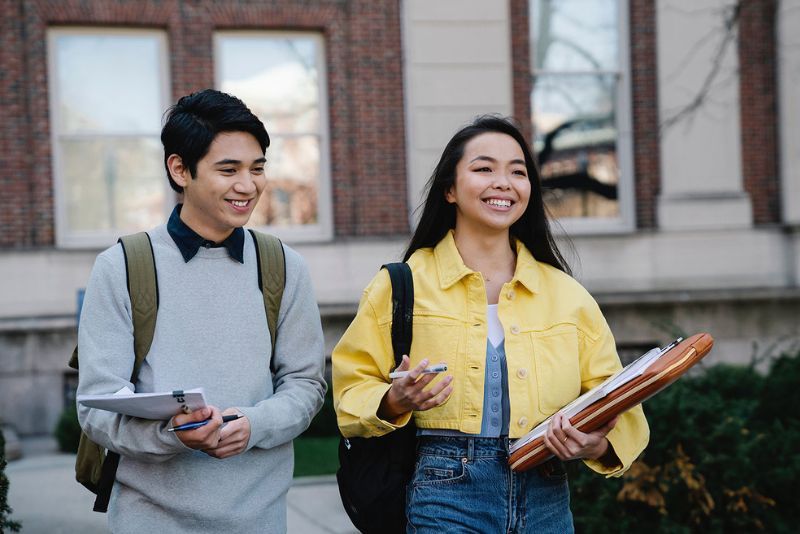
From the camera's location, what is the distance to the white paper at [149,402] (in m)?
2.33

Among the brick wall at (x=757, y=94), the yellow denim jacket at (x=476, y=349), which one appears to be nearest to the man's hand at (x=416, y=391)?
the yellow denim jacket at (x=476, y=349)

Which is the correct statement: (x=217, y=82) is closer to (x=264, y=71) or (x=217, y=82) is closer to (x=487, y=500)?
(x=264, y=71)

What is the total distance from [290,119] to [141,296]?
857cm

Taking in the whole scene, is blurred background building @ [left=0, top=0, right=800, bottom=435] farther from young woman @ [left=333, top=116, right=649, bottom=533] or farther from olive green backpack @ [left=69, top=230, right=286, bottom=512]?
olive green backpack @ [left=69, top=230, right=286, bottom=512]

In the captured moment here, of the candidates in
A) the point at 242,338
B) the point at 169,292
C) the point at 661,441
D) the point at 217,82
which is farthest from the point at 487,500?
the point at 217,82

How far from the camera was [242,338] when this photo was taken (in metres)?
2.76

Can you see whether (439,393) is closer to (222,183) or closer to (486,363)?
(486,363)

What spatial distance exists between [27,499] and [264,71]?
594 centimetres

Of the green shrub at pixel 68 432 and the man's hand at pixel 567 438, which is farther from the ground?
the man's hand at pixel 567 438

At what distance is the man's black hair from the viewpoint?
2.77m

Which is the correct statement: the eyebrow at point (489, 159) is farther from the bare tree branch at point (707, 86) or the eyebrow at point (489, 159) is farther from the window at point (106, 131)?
the bare tree branch at point (707, 86)

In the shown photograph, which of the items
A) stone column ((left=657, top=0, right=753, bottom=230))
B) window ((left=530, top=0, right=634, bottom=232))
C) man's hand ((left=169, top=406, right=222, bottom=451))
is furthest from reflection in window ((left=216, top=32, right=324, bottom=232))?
Result: man's hand ((left=169, top=406, right=222, bottom=451))

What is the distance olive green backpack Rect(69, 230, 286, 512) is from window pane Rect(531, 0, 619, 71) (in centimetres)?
913

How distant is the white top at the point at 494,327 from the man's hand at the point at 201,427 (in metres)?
0.93
